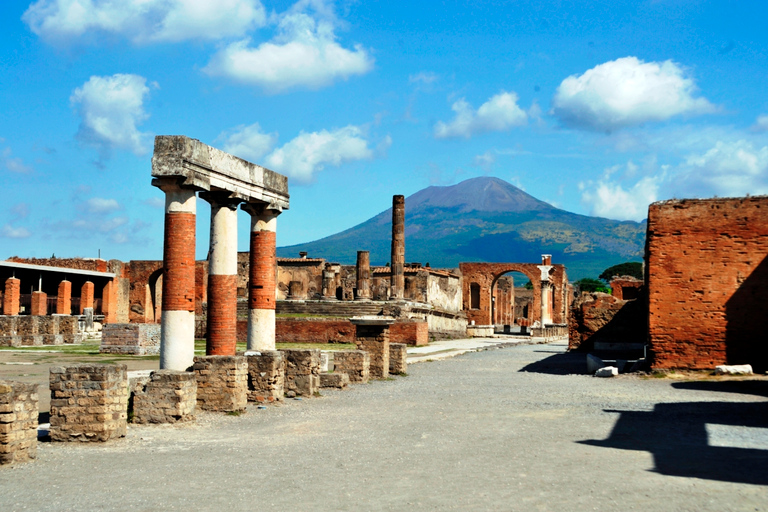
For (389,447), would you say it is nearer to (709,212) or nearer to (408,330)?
(709,212)

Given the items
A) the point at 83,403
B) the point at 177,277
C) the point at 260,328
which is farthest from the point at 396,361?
the point at 83,403

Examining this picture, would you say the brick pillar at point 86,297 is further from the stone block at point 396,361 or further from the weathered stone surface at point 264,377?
the weathered stone surface at point 264,377

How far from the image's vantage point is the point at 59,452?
774 centimetres

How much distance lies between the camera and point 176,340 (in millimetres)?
11500

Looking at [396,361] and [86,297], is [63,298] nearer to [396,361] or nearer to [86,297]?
[86,297]

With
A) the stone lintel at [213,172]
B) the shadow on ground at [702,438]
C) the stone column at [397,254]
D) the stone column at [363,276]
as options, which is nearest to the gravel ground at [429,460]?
the shadow on ground at [702,438]

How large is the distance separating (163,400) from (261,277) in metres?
4.82

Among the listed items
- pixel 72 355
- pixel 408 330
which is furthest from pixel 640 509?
pixel 408 330

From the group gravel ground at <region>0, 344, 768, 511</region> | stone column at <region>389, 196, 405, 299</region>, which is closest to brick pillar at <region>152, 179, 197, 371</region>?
gravel ground at <region>0, 344, 768, 511</region>

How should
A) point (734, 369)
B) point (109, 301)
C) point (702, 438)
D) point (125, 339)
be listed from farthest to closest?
point (109, 301) → point (125, 339) → point (734, 369) → point (702, 438)

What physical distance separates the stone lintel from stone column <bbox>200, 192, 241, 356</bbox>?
13.4 inches

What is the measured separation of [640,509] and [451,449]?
2745mm

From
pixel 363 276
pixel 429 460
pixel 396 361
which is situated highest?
pixel 363 276

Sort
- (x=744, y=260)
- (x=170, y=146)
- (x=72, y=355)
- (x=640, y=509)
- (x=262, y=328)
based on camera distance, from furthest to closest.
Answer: (x=72, y=355) < (x=744, y=260) < (x=262, y=328) < (x=170, y=146) < (x=640, y=509)
